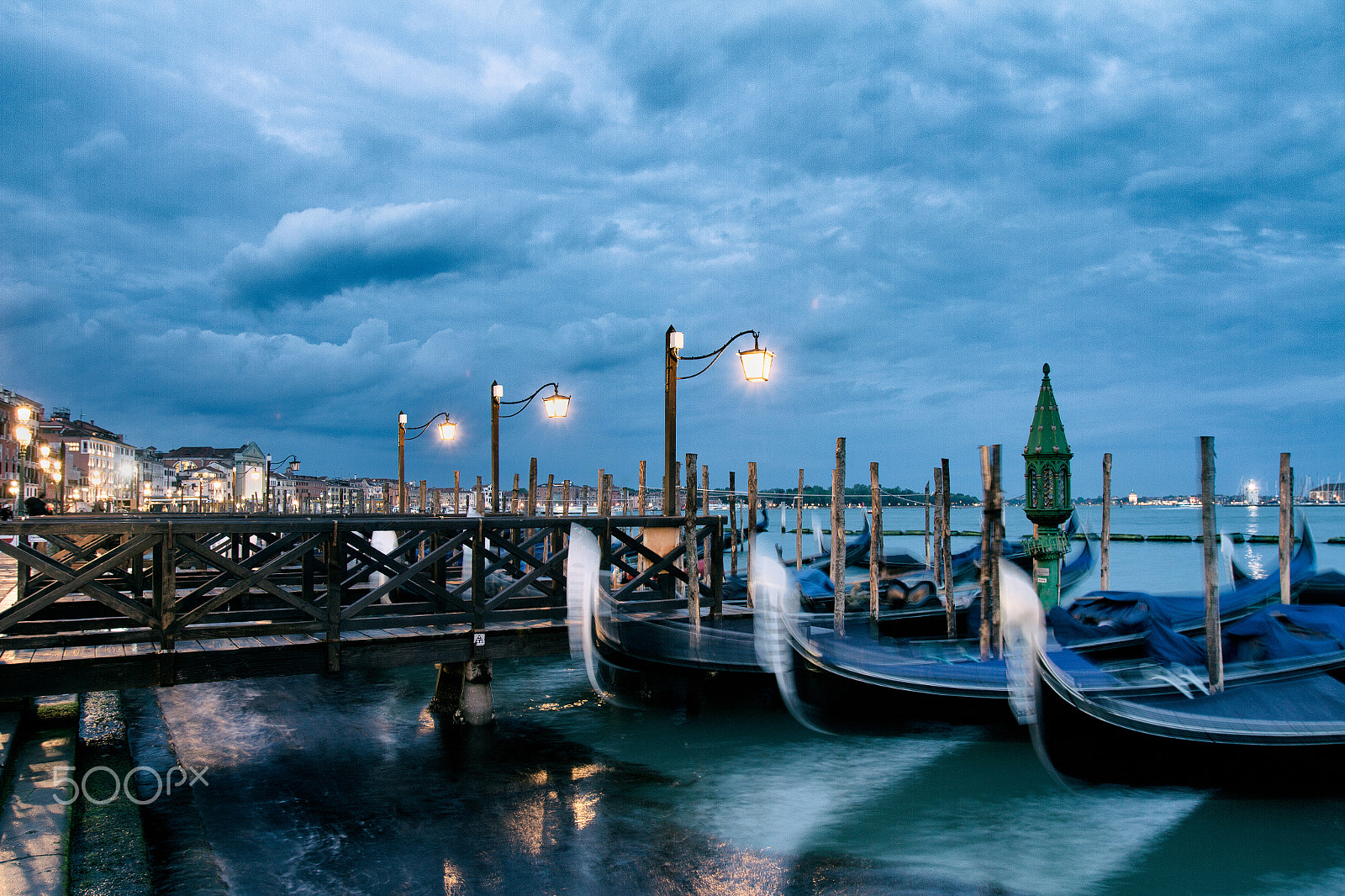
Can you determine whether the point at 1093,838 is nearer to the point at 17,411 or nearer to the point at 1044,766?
the point at 1044,766

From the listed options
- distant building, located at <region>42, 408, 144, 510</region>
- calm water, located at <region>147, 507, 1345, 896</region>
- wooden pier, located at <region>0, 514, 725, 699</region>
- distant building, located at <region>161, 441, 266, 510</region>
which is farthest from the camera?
distant building, located at <region>161, 441, 266, 510</region>

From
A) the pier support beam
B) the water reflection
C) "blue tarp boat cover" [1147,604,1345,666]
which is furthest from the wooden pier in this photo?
"blue tarp boat cover" [1147,604,1345,666]

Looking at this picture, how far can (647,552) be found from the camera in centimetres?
830

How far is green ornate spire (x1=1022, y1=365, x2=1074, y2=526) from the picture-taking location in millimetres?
12414

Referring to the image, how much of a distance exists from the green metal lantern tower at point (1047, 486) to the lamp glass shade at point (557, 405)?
270 inches

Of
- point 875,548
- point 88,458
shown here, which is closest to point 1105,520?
point 875,548

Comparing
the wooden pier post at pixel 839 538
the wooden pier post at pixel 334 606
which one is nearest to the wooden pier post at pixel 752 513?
the wooden pier post at pixel 839 538

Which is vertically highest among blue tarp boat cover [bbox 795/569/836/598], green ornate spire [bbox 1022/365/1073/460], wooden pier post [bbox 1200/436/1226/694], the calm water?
green ornate spire [bbox 1022/365/1073/460]

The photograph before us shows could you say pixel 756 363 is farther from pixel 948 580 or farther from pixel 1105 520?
pixel 1105 520

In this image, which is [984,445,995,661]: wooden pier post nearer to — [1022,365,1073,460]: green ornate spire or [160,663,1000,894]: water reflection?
[160,663,1000,894]: water reflection

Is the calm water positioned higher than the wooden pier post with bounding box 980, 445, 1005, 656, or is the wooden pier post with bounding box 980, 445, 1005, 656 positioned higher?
the wooden pier post with bounding box 980, 445, 1005, 656

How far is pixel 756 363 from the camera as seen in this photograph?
8742 millimetres

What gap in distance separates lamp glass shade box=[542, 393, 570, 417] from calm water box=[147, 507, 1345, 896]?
15.1ft

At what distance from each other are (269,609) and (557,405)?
5295mm
